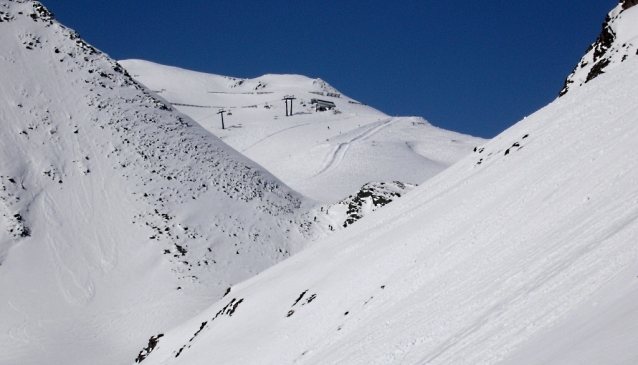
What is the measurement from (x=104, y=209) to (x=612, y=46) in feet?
86.0

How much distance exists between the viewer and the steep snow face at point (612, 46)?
24.3 metres

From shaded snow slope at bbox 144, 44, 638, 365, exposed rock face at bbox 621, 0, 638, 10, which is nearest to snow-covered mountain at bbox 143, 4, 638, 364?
shaded snow slope at bbox 144, 44, 638, 365

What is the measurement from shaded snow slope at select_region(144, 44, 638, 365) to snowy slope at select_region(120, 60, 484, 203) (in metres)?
27.1

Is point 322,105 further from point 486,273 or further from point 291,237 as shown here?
point 486,273

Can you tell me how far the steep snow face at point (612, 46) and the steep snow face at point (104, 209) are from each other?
60.3 feet

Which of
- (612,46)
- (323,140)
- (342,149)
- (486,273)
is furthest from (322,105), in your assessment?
(486,273)

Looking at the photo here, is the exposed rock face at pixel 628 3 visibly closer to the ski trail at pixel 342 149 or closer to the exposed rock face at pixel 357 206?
the exposed rock face at pixel 357 206

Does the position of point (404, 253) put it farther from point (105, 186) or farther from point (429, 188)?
point (105, 186)

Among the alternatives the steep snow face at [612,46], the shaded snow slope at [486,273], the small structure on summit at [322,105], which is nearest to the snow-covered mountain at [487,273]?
the shaded snow slope at [486,273]

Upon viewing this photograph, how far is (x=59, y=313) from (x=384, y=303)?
65.0 ft

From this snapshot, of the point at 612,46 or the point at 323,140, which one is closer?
the point at 612,46

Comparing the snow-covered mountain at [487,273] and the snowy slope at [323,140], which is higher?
the snowy slope at [323,140]

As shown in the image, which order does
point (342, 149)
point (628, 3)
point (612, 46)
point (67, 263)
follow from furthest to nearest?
point (342, 149) < point (67, 263) < point (628, 3) < point (612, 46)

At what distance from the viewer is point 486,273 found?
40.9 ft
